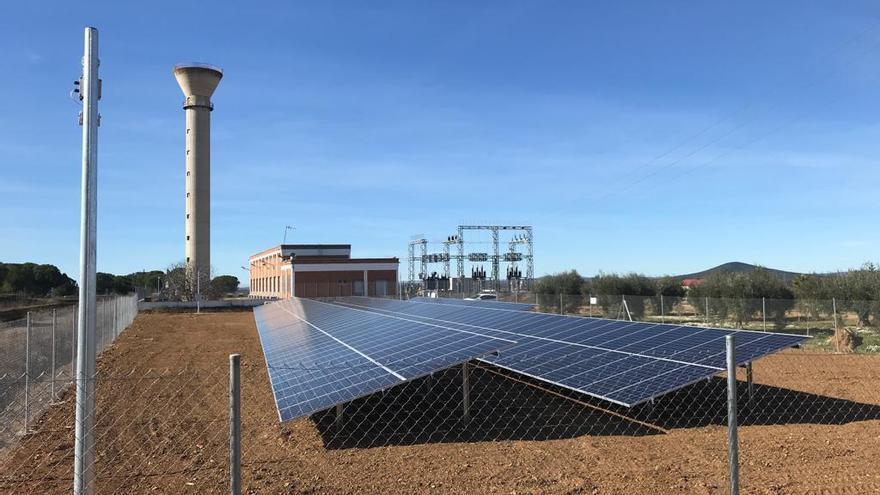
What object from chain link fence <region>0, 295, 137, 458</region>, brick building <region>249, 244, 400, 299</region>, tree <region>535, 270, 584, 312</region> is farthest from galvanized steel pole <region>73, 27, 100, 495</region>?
brick building <region>249, 244, 400, 299</region>

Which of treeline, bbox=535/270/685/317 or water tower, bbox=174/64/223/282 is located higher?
water tower, bbox=174/64/223/282

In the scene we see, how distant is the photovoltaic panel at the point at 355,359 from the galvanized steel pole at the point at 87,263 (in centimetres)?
292

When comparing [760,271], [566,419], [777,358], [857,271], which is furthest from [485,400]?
[760,271]

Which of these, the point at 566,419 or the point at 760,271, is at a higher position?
the point at 760,271

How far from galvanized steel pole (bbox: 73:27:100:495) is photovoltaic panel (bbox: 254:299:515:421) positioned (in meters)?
2.92

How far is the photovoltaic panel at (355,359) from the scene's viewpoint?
28.0ft

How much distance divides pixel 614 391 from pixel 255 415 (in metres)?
5.85

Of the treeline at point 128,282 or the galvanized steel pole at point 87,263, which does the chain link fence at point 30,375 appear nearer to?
the galvanized steel pole at point 87,263

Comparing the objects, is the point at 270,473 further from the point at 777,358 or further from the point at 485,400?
the point at 777,358

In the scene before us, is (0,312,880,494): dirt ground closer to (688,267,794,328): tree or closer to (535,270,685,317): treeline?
(688,267,794,328): tree

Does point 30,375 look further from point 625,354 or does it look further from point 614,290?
point 614,290

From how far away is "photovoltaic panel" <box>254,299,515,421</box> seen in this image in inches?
336

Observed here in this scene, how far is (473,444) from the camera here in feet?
28.7

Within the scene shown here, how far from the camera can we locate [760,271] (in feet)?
126
